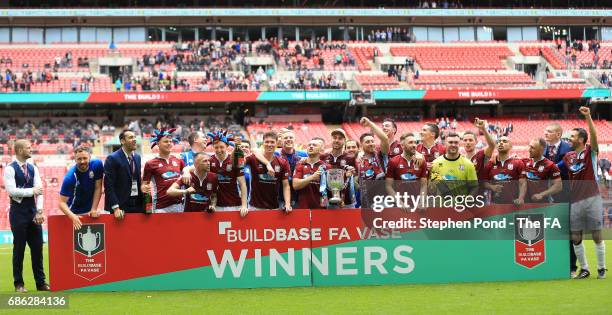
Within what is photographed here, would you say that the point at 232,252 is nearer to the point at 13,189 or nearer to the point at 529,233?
the point at 13,189

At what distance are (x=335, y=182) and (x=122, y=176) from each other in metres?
2.71

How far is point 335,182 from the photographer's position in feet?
32.8

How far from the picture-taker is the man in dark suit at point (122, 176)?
33.3 ft

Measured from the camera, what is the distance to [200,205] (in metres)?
10.5

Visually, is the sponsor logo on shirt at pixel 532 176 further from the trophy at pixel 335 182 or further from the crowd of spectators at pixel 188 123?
the crowd of spectators at pixel 188 123

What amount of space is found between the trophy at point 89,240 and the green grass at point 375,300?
1.90 ft

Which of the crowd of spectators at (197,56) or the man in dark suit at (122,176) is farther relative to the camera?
the crowd of spectators at (197,56)

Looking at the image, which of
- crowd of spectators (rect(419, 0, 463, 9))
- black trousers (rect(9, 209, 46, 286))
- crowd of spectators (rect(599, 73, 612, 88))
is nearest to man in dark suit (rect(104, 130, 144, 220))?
black trousers (rect(9, 209, 46, 286))

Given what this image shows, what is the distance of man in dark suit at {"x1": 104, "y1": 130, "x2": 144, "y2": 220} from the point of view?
1016 cm

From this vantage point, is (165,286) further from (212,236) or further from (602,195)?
(602,195)

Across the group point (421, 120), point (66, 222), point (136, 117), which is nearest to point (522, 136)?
point (421, 120)

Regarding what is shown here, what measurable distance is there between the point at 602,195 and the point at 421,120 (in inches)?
1592

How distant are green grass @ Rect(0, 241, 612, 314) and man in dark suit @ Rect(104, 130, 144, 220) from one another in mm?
1155

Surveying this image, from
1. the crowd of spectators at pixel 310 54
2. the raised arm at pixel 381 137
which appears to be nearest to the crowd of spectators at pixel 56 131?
the crowd of spectators at pixel 310 54
